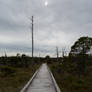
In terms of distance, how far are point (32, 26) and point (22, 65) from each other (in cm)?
958

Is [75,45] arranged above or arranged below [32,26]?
below

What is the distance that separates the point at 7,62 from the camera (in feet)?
121

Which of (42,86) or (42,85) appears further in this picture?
(42,85)

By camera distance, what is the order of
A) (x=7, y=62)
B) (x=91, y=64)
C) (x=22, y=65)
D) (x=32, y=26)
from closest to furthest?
(x=91, y=64) < (x=32, y=26) < (x=22, y=65) < (x=7, y=62)

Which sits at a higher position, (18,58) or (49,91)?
(18,58)

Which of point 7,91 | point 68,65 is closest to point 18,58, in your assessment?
point 68,65

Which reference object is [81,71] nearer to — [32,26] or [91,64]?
[91,64]

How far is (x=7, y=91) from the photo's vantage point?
8.39m

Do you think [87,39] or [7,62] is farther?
[7,62]

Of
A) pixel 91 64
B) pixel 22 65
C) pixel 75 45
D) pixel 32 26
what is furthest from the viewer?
pixel 22 65

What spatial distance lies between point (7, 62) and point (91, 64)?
20.0 m

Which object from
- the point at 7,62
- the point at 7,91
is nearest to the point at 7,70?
the point at 7,91


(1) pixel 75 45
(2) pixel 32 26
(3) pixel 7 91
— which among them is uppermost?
(2) pixel 32 26

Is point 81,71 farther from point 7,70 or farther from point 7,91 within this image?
point 7,91
